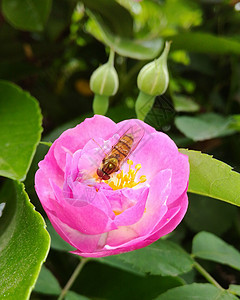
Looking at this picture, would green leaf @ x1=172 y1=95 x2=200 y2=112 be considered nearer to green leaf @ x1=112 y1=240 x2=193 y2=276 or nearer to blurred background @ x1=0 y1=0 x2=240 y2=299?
blurred background @ x1=0 y1=0 x2=240 y2=299

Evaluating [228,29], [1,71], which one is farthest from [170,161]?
[228,29]

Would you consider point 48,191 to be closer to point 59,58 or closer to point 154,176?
point 154,176

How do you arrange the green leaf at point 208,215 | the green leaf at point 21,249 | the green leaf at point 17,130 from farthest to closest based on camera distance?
1. the green leaf at point 208,215
2. the green leaf at point 17,130
3. the green leaf at point 21,249

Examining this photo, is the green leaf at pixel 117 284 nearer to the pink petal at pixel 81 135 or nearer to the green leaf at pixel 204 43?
the pink petal at pixel 81 135

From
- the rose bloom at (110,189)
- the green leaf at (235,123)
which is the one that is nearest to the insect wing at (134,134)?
the rose bloom at (110,189)

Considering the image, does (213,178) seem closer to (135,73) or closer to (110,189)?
(110,189)
